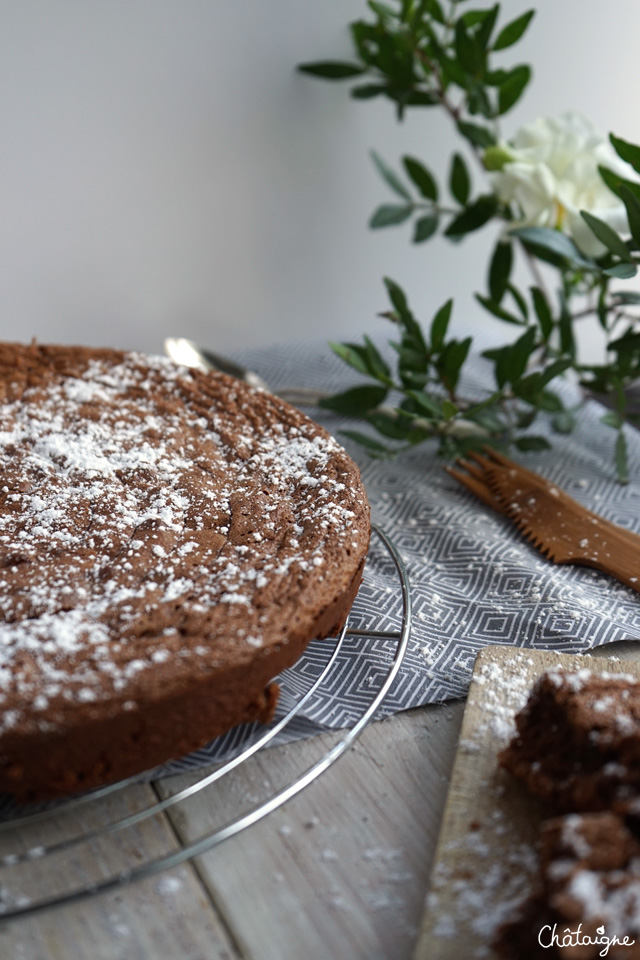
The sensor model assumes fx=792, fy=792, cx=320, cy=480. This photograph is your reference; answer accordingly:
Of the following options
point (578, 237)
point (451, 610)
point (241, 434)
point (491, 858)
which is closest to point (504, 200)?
point (578, 237)

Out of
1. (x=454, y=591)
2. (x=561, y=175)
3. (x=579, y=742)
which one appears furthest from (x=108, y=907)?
(x=561, y=175)

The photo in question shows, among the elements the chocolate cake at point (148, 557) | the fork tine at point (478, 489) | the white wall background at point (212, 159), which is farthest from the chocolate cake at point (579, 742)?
the white wall background at point (212, 159)

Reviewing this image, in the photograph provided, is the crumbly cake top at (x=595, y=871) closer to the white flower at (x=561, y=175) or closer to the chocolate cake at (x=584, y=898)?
the chocolate cake at (x=584, y=898)

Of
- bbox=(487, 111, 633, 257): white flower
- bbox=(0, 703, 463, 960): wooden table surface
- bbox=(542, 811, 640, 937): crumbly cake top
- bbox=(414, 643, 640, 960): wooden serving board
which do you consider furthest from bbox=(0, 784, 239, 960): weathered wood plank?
bbox=(487, 111, 633, 257): white flower

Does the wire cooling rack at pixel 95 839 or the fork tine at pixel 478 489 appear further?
the fork tine at pixel 478 489

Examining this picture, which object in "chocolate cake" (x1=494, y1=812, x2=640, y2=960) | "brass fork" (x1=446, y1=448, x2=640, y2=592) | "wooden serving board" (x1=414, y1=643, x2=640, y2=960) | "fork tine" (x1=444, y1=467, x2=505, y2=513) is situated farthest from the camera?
"fork tine" (x1=444, y1=467, x2=505, y2=513)

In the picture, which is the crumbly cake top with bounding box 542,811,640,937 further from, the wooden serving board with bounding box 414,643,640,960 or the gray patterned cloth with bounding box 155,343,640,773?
the gray patterned cloth with bounding box 155,343,640,773

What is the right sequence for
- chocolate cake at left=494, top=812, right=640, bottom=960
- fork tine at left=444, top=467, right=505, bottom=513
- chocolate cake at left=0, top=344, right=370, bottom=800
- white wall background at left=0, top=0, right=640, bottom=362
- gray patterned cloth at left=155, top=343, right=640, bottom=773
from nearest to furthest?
1. chocolate cake at left=494, top=812, right=640, bottom=960
2. chocolate cake at left=0, top=344, right=370, bottom=800
3. gray patterned cloth at left=155, top=343, right=640, bottom=773
4. fork tine at left=444, top=467, right=505, bottom=513
5. white wall background at left=0, top=0, right=640, bottom=362
